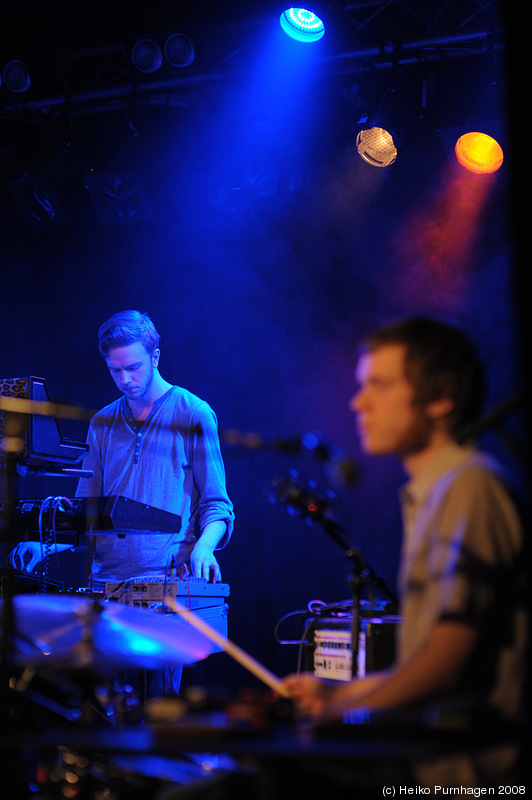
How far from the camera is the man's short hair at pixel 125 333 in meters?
4.59

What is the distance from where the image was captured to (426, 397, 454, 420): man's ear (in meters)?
1.71

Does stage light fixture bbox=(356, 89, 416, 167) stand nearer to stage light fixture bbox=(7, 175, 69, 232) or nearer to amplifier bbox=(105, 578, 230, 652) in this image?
stage light fixture bbox=(7, 175, 69, 232)

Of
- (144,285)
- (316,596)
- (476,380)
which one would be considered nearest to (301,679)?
(476,380)

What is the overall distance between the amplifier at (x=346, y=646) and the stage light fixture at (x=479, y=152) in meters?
3.01

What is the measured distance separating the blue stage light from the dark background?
0.25 ft

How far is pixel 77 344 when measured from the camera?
621 centimetres

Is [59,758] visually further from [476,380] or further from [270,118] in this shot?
[270,118]

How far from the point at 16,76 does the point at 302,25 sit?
2.02m

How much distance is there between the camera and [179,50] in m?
5.01

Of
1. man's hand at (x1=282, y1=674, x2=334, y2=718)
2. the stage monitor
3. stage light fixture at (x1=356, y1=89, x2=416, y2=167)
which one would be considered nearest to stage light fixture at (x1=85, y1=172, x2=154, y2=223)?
stage light fixture at (x1=356, y1=89, x2=416, y2=167)

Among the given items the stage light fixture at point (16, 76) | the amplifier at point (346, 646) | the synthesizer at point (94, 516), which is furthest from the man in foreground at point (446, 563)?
the stage light fixture at point (16, 76)

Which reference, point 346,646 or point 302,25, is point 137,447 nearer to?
point 346,646

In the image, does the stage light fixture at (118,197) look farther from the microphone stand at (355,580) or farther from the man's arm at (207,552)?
the microphone stand at (355,580)

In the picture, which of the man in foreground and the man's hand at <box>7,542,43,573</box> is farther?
the man's hand at <box>7,542,43,573</box>
